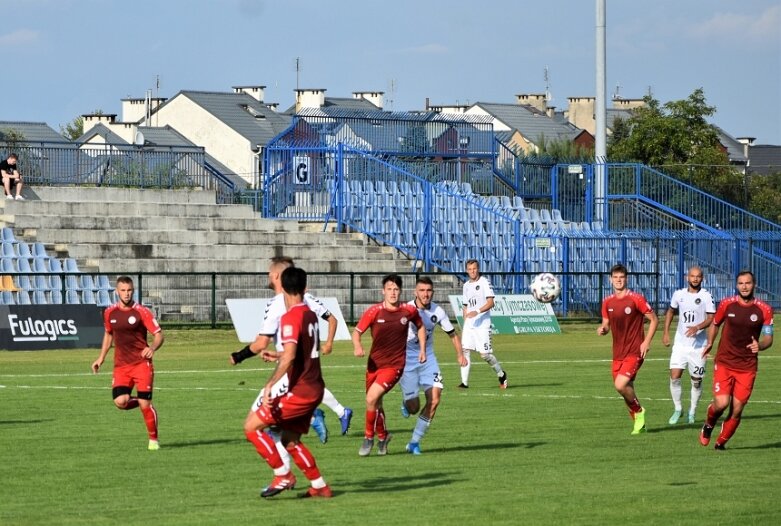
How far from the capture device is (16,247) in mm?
38719

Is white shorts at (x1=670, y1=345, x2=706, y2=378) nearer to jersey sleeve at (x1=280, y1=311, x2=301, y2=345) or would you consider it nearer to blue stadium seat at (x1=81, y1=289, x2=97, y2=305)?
jersey sleeve at (x1=280, y1=311, x2=301, y2=345)

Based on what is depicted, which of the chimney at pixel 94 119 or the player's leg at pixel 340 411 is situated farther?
the chimney at pixel 94 119

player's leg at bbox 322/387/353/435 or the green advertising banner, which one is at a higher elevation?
player's leg at bbox 322/387/353/435

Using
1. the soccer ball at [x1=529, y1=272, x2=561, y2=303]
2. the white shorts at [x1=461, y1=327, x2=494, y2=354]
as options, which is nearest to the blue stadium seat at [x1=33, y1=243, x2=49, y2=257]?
the soccer ball at [x1=529, y1=272, x2=561, y2=303]

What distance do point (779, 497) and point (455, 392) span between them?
36.5 feet

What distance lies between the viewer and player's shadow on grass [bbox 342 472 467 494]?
1308 cm

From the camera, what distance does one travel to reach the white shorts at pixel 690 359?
63.3 ft

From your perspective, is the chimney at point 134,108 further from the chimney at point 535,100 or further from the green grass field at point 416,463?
the green grass field at point 416,463

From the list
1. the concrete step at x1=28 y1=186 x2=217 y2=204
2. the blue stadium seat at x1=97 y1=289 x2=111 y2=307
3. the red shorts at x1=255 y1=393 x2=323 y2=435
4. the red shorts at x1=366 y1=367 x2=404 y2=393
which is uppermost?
the concrete step at x1=28 y1=186 x2=217 y2=204

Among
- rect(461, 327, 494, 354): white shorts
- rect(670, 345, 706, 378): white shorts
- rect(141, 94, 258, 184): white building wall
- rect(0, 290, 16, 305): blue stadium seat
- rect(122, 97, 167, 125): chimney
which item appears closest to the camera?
rect(670, 345, 706, 378): white shorts

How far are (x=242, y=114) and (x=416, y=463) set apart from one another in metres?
96.8

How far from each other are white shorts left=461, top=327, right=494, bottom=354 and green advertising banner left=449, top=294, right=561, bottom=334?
1303cm

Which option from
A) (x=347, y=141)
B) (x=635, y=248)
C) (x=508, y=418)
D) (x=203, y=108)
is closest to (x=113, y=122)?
(x=203, y=108)

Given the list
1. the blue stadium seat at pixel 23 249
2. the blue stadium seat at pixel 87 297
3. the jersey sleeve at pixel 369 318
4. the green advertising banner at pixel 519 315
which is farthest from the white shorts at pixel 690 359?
the blue stadium seat at pixel 23 249
